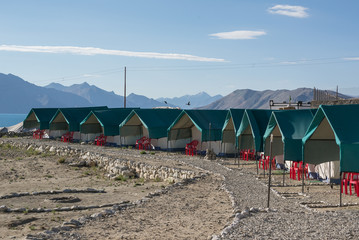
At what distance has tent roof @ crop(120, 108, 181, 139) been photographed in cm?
3369

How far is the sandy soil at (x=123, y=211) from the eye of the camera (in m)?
11.7

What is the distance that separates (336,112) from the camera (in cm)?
1612

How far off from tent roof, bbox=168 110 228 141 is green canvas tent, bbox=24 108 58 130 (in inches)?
695

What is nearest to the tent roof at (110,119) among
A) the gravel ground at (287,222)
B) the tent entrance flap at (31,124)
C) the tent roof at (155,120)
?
the tent roof at (155,120)

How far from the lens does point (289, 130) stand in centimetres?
2003

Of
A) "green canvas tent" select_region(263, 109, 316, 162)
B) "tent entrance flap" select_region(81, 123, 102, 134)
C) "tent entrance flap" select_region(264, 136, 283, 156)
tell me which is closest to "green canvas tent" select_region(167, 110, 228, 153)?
"tent entrance flap" select_region(264, 136, 283, 156)

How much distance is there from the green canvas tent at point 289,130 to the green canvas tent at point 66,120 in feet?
76.5

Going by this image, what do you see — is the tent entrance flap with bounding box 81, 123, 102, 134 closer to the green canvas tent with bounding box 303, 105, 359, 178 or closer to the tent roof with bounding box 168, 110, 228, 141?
the tent roof with bounding box 168, 110, 228, 141

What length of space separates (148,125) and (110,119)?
5.45 metres

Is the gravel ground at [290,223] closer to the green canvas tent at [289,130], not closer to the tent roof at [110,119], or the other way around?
the green canvas tent at [289,130]

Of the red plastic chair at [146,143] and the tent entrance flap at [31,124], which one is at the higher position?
the tent entrance flap at [31,124]

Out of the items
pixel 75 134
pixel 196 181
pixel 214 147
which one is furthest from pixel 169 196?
pixel 75 134

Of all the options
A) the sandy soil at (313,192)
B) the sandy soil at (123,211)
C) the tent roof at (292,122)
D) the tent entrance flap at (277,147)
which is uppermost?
the tent roof at (292,122)

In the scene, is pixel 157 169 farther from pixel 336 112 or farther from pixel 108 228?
pixel 108 228
